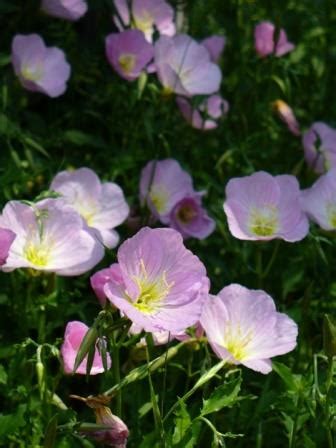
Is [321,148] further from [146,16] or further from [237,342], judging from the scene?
[237,342]

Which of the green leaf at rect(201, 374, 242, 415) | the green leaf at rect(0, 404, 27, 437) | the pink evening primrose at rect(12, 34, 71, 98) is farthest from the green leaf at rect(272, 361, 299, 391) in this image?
the pink evening primrose at rect(12, 34, 71, 98)

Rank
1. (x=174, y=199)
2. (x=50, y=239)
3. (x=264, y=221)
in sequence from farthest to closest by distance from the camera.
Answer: (x=174, y=199) → (x=264, y=221) → (x=50, y=239)

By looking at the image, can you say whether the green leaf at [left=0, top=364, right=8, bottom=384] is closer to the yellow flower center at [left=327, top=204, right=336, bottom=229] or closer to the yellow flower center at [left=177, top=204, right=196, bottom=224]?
the yellow flower center at [left=177, top=204, right=196, bottom=224]

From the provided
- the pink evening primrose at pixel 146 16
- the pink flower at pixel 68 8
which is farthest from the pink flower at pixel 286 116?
the pink flower at pixel 68 8

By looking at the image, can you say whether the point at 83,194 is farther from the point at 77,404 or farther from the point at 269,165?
the point at 269,165

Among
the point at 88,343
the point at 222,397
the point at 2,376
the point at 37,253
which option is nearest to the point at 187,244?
the point at 37,253

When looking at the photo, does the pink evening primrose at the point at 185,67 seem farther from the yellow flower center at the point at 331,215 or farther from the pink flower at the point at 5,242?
the pink flower at the point at 5,242

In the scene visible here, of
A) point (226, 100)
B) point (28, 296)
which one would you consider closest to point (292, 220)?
point (28, 296)
